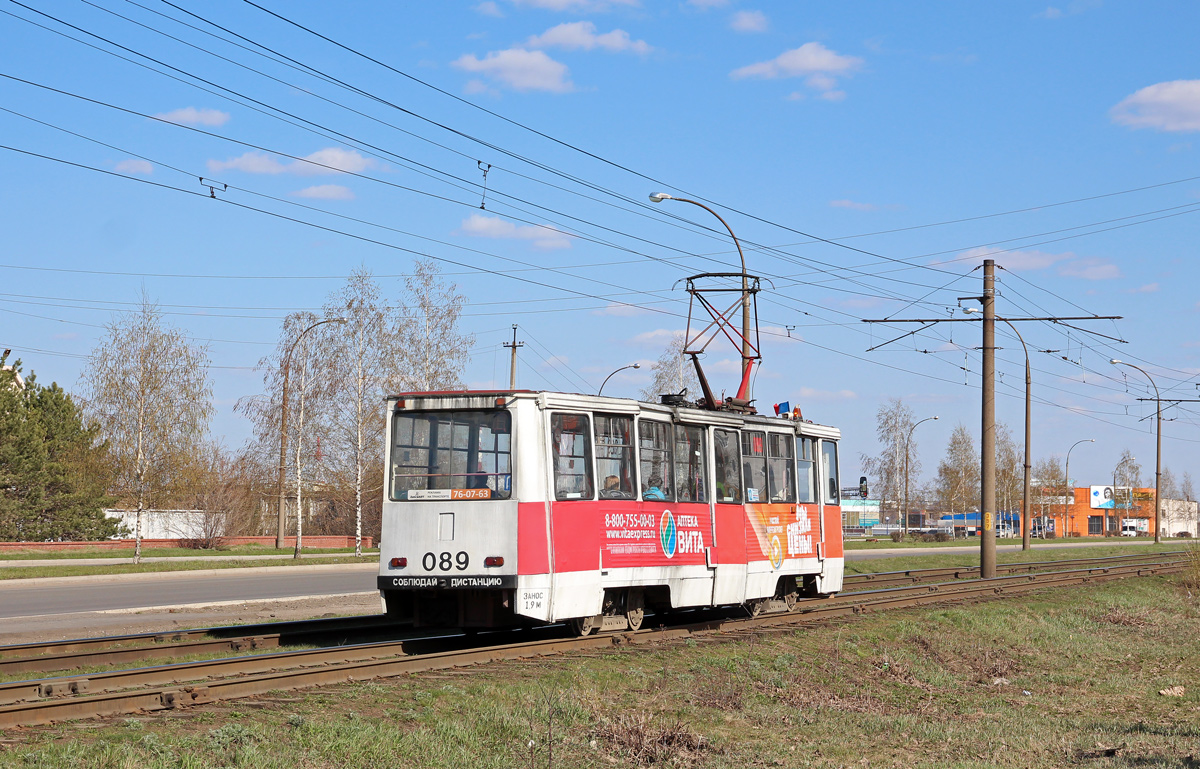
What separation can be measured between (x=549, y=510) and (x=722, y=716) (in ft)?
12.5

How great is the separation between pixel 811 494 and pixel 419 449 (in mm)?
8137

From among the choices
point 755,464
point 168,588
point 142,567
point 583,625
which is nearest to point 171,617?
point 168,588

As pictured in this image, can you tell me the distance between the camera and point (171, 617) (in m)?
19.5

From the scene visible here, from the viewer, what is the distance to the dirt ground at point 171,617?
55.0 ft

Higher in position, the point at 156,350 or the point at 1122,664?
the point at 156,350

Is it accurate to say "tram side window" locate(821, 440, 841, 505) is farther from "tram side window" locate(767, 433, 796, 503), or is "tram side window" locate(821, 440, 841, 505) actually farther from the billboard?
the billboard

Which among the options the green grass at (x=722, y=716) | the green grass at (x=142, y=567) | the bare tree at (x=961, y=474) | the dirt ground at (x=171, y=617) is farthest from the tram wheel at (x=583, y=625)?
the bare tree at (x=961, y=474)

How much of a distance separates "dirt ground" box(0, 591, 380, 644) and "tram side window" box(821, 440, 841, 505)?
27.0 ft

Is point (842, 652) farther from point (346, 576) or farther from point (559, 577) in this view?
point (346, 576)

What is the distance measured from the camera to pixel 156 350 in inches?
1532

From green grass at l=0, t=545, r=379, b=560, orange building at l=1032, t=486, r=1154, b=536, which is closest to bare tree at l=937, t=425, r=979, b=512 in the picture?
orange building at l=1032, t=486, r=1154, b=536

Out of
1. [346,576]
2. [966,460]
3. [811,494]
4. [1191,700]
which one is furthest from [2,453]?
[966,460]

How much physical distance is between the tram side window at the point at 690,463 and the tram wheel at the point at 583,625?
2166 mm

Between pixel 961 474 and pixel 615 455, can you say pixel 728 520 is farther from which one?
pixel 961 474
